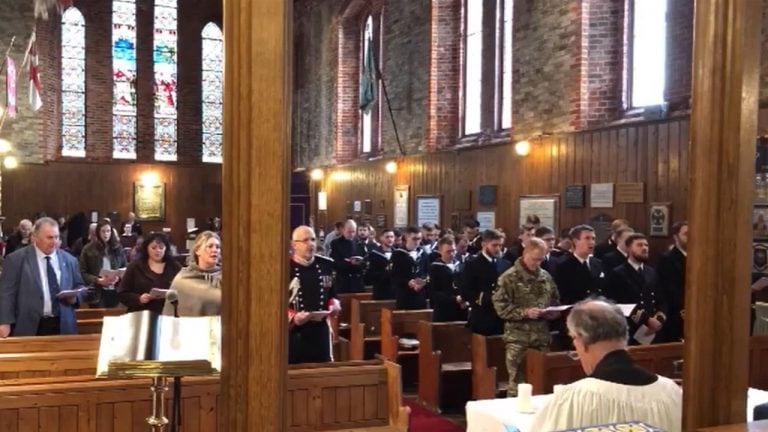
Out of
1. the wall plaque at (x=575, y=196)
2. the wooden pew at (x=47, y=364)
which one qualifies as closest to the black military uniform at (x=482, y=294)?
the wooden pew at (x=47, y=364)

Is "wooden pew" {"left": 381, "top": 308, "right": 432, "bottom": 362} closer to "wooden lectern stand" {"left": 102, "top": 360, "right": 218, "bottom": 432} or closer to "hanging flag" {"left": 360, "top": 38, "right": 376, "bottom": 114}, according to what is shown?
"wooden lectern stand" {"left": 102, "top": 360, "right": 218, "bottom": 432}

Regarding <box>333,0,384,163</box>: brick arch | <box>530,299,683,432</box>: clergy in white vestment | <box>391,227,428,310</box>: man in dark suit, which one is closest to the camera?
<box>530,299,683,432</box>: clergy in white vestment

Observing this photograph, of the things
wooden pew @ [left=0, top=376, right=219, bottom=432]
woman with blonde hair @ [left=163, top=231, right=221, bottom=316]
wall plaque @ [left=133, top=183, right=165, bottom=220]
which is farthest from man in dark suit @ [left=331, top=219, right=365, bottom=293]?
wall plaque @ [left=133, top=183, right=165, bottom=220]

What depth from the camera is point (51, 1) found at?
17391 millimetres

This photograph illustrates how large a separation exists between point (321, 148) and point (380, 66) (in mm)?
3991

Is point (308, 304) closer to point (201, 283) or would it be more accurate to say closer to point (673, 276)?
point (201, 283)

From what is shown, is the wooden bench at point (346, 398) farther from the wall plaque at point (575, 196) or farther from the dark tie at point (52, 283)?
the wall plaque at point (575, 196)

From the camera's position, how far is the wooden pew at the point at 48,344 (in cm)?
494

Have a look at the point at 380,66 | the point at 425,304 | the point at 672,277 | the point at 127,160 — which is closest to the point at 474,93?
the point at 380,66

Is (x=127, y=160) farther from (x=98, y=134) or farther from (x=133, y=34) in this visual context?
(x=133, y=34)

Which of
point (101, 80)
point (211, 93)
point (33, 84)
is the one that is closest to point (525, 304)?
point (33, 84)

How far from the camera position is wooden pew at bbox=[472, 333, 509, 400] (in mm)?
6352

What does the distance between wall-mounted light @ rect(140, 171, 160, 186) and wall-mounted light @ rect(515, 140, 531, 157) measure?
12812 millimetres

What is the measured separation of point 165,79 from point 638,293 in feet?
58.8
